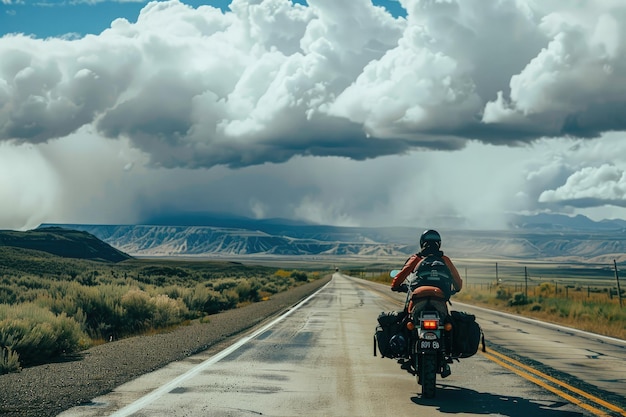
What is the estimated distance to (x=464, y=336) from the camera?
9281 millimetres

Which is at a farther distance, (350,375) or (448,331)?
(350,375)

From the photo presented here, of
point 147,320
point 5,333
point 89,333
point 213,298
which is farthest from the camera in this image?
point 213,298

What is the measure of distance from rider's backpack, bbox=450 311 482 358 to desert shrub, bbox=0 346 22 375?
7.25 metres

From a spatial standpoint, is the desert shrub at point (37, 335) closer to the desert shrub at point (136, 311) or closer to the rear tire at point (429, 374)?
the desert shrub at point (136, 311)

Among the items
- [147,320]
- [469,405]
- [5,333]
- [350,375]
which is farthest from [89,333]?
[469,405]

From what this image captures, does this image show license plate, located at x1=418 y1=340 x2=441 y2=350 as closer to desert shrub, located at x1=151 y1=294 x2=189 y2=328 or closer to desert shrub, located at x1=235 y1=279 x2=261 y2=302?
desert shrub, located at x1=151 y1=294 x2=189 y2=328

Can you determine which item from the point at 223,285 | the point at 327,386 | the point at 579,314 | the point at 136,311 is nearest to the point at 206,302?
the point at 136,311

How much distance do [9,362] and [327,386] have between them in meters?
5.44

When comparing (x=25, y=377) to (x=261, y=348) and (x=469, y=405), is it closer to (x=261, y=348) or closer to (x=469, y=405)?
(x=261, y=348)

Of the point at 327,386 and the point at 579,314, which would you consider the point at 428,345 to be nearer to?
the point at 327,386

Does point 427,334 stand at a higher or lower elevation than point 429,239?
lower

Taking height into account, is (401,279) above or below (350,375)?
above

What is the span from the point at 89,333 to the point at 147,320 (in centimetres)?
277

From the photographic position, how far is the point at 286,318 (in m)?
24.4
